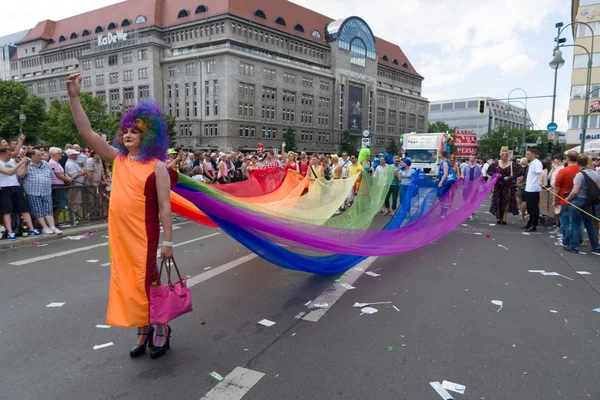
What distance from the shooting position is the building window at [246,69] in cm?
6481

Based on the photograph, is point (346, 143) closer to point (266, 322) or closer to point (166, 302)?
point (266, 322)

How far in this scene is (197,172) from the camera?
13.1 meters

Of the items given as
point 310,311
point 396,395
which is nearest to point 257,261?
point 310,311

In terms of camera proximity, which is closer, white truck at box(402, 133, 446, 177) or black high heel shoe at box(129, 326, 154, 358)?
black high heel shoe at box(129, 326, 154, 358)

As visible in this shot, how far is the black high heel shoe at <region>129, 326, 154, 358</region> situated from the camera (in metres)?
3.46

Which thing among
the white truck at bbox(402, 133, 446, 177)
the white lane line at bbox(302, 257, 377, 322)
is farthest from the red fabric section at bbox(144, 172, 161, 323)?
the white truck at bbox(402, 133, 446, 177)

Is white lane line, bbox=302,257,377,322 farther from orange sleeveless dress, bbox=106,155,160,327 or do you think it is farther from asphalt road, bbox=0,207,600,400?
orange sleeveless dress, bbox=106,155,160,327

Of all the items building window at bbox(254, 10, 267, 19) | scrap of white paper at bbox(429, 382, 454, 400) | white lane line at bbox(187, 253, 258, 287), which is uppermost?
building window at bbox(254, 10, 267, 19)

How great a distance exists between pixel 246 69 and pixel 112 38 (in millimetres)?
27254

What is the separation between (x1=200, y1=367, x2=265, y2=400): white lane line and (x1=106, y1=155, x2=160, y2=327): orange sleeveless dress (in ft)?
2.59

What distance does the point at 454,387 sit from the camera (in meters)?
3.03

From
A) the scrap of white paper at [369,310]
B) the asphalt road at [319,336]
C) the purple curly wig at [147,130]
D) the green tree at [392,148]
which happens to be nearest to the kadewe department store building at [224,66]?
the green tree at [392,148]

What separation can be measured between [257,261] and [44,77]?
99446 millimetres

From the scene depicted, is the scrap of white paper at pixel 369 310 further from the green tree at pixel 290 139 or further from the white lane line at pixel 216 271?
the green tree at pixel 290 139
